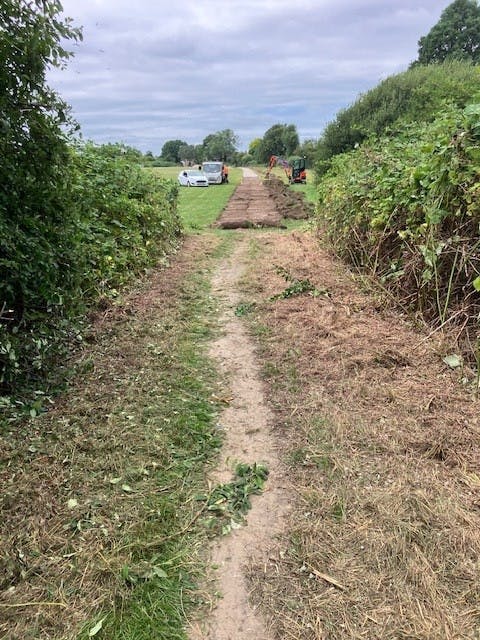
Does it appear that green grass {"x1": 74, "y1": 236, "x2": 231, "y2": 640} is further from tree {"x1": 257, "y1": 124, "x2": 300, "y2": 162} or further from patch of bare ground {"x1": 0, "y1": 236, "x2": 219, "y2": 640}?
tree {"x1": 257, "y1": 124, "x2": 300, "y2": 162}

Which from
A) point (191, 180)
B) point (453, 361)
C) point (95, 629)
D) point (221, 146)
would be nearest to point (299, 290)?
point (453, 361)

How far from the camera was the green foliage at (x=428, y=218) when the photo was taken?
3.73m

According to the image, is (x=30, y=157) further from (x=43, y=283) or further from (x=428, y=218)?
(x=428, y=218)

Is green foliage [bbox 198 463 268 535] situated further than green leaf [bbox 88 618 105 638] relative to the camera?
Yes

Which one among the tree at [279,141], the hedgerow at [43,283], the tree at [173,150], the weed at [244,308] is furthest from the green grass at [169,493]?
the tree at [173,150]

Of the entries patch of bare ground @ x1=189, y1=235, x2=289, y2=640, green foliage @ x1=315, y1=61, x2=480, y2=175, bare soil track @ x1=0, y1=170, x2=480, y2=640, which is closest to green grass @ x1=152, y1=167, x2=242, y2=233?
green foliage @ x1=315, y1=61, x2=480, y2=175

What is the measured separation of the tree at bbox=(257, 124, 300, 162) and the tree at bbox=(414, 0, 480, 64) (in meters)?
19.3

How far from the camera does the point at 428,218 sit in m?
4.10

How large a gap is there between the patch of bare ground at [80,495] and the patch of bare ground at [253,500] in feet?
1.11

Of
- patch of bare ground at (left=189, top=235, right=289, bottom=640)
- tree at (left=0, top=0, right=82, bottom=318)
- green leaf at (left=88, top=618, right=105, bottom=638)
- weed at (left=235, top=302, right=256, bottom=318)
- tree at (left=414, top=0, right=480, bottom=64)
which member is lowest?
patch of bare ground at (left=189, top=235, right=289, bottom=640)

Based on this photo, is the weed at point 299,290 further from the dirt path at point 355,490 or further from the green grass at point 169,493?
the green grass at point 169,493

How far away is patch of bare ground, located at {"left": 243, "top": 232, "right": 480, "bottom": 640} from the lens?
1778 mm

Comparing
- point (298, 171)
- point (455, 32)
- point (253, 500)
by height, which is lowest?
point (253, 500)

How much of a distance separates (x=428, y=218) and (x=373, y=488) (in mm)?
2713
